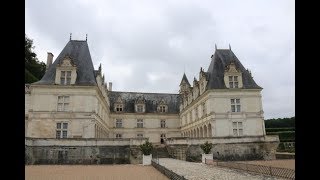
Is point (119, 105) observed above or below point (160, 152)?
→ above

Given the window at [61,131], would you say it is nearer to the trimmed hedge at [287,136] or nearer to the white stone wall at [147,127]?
the white stone wall at [147,127]

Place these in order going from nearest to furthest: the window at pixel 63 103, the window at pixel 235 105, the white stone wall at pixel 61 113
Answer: the white stone wall at pixel 61 113, the window at pixel 63 103, the window at pixel 235 105

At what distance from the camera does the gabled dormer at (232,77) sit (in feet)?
95.6

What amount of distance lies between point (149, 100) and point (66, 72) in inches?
795

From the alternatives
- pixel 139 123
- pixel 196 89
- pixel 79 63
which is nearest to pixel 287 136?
pixel 196 89

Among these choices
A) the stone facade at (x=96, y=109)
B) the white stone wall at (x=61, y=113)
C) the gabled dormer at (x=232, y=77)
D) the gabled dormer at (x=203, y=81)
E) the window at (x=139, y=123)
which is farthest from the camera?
the window at (x=139, y=123)

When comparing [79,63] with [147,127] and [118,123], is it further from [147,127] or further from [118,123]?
[147,127]

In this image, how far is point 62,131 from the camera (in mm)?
26688

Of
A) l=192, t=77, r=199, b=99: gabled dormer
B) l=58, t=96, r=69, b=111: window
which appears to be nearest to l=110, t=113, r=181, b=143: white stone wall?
l=192, t=77, r=199, b=99: gabled dormer

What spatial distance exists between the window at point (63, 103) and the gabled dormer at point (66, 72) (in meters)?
1.35

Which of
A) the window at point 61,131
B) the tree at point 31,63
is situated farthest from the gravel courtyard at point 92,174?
the tree at point 31,63

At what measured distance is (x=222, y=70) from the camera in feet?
99.6

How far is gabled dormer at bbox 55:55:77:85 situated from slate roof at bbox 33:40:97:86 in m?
0.57
